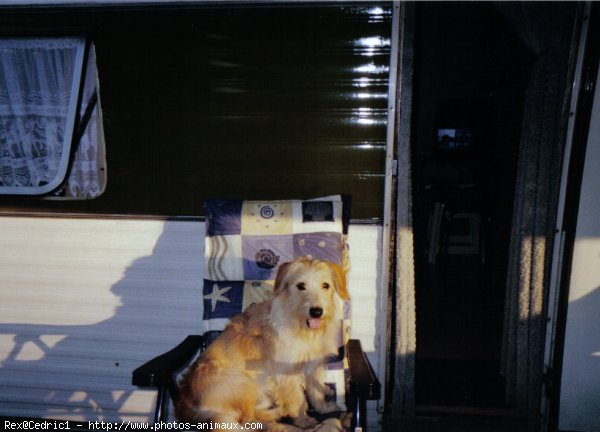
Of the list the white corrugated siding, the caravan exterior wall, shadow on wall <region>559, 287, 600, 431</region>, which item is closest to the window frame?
the white corrugated siding

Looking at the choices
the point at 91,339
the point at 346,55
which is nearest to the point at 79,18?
the point at 346,55

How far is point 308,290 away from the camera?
2123 millimetres

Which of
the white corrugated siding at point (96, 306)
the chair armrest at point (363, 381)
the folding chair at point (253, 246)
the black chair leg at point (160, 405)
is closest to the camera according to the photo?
the chair armrest at point (363, 381)

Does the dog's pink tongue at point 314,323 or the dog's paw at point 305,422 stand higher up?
the dog's pink tongue at point 314,323

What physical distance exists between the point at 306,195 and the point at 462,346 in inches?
98.5

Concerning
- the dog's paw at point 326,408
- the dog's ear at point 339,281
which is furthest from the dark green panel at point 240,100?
the dog's paw at point 326,408

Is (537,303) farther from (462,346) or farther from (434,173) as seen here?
(434,173)

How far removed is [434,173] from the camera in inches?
331

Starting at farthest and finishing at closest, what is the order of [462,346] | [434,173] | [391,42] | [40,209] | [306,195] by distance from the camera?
[434,173]
[462,346]
[40,209]
[306,195]
[391,42]

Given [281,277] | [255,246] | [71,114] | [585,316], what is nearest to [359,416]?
[281,277]

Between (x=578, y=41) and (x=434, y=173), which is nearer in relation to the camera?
(x=578, y=41)

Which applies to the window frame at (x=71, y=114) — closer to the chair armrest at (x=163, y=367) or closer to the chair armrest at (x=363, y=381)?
the chair armrest at (x=163, y=367)

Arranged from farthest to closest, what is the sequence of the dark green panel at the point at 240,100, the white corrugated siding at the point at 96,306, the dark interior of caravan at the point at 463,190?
the dark interior of caravan at the point at 463,190 < the white corrugated siding at the point at 96,306 < the dark green panel at the point at 240,100

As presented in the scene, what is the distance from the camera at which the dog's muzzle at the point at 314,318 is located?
6.88ft
